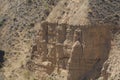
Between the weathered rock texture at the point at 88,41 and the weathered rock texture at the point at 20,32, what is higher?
the weathered rock texture at the point at 88,41

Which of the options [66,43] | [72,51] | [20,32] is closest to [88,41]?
[72,51]

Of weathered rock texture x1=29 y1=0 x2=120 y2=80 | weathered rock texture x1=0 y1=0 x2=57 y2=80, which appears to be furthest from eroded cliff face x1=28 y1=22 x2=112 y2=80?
weathered rock texture x1=0 y1=0 x2=57 y2=80

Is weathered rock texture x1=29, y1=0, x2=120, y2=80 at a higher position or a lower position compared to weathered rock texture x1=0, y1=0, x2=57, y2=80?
higher

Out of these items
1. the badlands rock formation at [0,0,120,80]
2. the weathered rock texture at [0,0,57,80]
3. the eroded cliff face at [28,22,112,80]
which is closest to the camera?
A: the badlands rock formation at [0,0,120,80]

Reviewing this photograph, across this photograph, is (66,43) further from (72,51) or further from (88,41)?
(88,41)

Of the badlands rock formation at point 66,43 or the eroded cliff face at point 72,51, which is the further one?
the eroded cliff face at point 72,51

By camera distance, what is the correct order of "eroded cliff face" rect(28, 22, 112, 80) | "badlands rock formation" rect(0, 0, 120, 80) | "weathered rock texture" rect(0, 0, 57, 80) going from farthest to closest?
"weathered rock texture" rect(0, 0, 57, 80) → "eroded cliff face" rect(28, 22, 112, 80) → "badlands rock formation" rect(0, 0, 120, 80)

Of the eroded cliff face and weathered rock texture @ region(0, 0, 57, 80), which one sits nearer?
the eroded cliff face

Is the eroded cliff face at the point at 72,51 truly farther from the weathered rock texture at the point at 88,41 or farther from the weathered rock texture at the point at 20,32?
the weathered rock texture at the point at 20,32

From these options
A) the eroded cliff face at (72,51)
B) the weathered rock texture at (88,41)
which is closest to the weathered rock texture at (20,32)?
the eroded cliff face at (72,51)

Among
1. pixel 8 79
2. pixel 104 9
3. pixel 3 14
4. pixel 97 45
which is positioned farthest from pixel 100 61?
pixel 3 14

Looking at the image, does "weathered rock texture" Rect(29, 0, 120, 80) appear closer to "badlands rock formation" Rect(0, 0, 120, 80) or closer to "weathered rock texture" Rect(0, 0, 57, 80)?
"badlands rock formation" Rect(0, 0, 120, 80)
